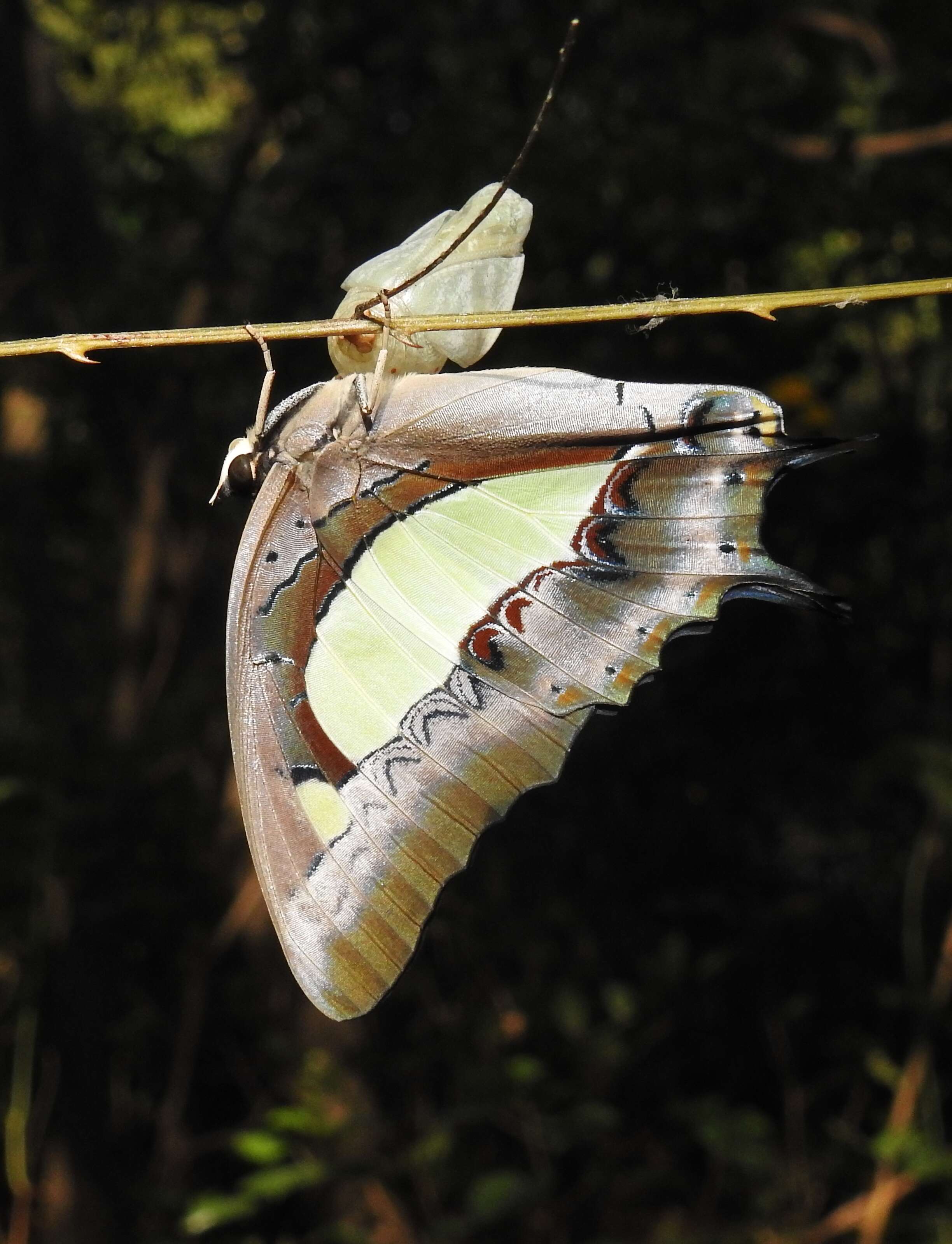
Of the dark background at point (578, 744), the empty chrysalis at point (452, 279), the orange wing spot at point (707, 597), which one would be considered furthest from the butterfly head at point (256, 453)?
the dark background at point (578, 744)

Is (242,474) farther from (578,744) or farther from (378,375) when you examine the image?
(578,744)

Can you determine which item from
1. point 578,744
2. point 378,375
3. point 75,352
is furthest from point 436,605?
point 578,744

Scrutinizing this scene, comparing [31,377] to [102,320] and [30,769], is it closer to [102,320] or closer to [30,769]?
[102,320]

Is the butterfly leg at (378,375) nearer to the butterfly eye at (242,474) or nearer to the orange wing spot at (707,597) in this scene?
the butterfly eye at (242,474)

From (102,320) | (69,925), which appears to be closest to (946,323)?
(102,320)

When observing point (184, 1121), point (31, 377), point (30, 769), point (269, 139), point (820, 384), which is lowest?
point (184, 1121)
